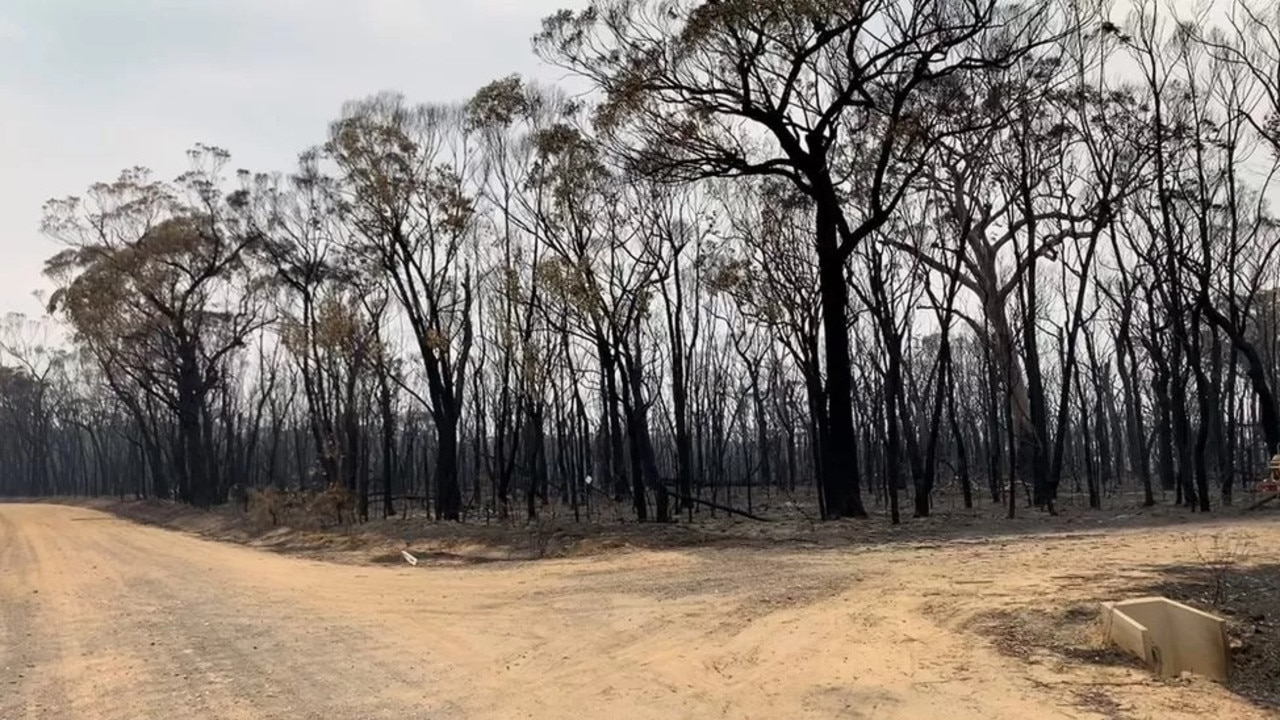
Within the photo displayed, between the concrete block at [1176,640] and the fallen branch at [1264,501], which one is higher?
the concrete block at [1176,640]

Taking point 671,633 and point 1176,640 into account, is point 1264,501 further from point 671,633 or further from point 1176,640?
point 671,633

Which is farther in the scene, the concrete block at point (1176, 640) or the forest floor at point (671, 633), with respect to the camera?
the concrete block at point (1176, 640)

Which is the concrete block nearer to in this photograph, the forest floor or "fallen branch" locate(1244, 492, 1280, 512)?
the forest floor

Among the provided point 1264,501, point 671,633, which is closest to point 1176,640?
point 671,633

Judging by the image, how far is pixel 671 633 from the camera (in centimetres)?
816

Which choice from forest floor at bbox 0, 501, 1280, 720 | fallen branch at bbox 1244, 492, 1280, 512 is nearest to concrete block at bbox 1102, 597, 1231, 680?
forest floor at bbox 0, 501, 1280, 720

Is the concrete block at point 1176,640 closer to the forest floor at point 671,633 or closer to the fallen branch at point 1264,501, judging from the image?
the forest floor at point 671,633

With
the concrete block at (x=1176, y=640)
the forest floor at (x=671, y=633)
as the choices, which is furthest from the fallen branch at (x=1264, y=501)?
the concrete block at (x=1176, y=640)

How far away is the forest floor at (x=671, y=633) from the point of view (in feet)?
19.8

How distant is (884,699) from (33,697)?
5.76 meters

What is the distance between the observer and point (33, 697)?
671 cm

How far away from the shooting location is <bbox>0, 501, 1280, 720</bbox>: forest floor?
6047mm

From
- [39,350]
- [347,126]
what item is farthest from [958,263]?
[39,350]

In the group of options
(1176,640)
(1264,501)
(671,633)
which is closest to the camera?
(1176,640)
